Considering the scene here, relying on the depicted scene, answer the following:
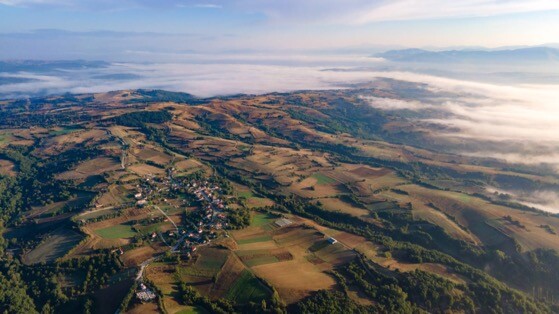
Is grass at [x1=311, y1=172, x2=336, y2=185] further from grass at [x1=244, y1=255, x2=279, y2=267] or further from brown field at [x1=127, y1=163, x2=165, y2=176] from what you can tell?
grass at [x1=244, y1=255, x2=279, y2=267]

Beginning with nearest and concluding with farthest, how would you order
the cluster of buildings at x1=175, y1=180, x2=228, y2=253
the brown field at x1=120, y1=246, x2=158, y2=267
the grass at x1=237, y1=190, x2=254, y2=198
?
the brown field at x1=120, y1=246, x2=158, y2=267 → the cluster of buildings at x1=175, y1=180, x2=228, y2=253 → the grass at x1=237, y1=190, x2=254, y2=198

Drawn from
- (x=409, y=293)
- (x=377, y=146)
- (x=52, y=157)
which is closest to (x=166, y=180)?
(x=52, y=157)

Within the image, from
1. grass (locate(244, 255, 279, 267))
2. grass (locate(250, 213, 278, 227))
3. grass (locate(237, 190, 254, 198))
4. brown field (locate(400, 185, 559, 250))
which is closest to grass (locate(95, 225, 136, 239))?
grass (locate(250, 213, 278, 227))

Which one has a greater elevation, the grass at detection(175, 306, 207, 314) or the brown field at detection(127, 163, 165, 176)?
the brown field at detection(127, 163, 165, 176)

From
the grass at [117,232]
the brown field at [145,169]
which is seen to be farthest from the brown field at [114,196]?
the grass at [117,232]

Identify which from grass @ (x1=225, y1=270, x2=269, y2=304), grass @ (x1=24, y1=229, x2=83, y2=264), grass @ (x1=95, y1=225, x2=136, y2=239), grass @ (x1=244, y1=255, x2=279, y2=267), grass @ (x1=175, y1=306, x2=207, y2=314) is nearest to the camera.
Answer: grass @ (x1=175, y1=306, x2=207, y2=314)

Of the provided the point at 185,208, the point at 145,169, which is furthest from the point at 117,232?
the point at 145,169

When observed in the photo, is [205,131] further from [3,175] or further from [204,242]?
[204,242]
